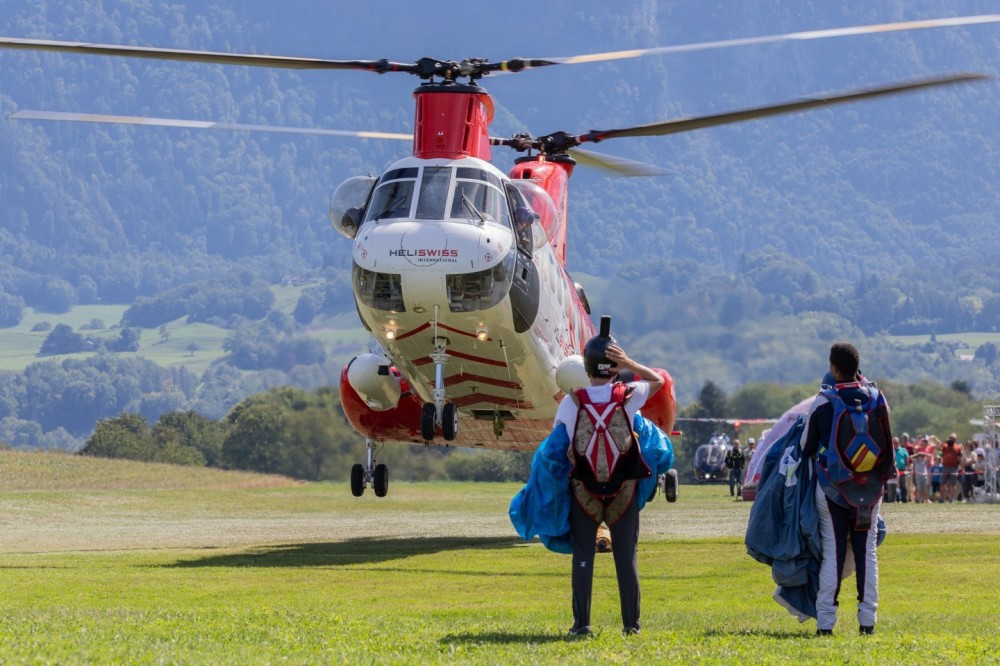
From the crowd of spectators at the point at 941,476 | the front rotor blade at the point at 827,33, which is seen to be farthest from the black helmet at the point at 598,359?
the crowd of spectators at the point at 941,476

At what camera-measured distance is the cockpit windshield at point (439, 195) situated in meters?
22.2

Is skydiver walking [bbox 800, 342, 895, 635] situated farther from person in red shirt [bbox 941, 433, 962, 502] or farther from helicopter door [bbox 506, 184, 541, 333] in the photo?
person in red shirt [bbox 941, 433, 962, 502]

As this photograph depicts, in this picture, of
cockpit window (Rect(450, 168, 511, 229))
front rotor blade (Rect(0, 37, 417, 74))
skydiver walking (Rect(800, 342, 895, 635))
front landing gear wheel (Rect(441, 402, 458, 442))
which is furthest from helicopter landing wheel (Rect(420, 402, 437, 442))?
skydiver walking (Rect(800, 342, 895, 635))

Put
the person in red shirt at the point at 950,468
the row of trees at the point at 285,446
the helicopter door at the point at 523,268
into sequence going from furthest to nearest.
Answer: the row of trees at the point at 285,446
the person in red shirt at the point at 950,468
the helicopter door at the point at 523,268

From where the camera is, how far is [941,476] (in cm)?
4172

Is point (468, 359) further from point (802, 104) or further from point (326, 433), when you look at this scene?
point (326, 433)

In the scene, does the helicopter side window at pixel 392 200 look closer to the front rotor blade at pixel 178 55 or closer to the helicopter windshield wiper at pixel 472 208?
the helicopter windshield wiper at pixel 472 208

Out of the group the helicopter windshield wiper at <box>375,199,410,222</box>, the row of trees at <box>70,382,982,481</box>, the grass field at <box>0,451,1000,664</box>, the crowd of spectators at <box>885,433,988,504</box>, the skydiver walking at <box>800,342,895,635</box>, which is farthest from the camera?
the row of trees at <box>70,382,982,481</box>

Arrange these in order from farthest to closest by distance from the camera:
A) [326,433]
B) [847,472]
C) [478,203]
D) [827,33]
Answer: [326,433], [478,203], [827,33], [847,472]

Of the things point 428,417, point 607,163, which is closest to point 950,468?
point 607,163

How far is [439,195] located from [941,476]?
23403mm

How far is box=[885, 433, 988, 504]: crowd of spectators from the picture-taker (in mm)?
41156

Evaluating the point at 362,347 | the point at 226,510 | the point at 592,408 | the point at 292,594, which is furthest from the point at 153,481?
the point at 362,347

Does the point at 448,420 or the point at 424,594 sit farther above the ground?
the point at 448,420
